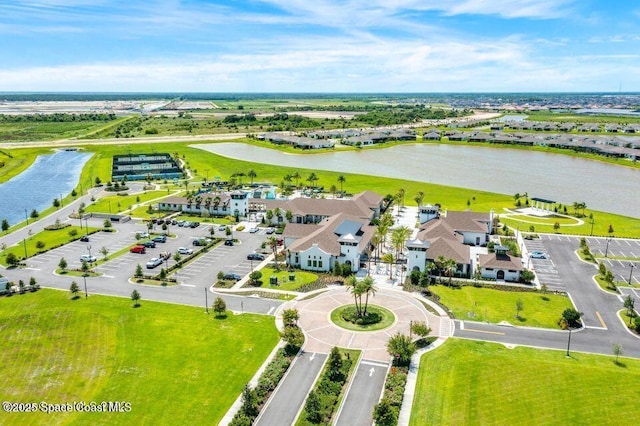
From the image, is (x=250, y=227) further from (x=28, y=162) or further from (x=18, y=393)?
(x=28, y=162)

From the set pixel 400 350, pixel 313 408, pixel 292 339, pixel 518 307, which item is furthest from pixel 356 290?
pixel 518 307

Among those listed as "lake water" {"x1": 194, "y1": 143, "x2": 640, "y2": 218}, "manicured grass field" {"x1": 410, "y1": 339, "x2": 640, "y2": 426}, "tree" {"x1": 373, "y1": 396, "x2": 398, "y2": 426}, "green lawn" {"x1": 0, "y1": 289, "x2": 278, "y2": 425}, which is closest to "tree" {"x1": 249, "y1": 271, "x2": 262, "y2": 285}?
"green lawn" {"x1": 0, "y1": 289, "x2": 278, "y2": 425}

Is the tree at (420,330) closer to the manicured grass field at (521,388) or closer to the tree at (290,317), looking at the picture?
the manicured grass field at (521,388)

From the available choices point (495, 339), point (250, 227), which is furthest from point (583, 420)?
point (250, 227)

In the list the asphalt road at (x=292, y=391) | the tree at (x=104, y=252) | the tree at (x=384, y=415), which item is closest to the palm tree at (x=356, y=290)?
the asphalt road at (x=292, y=391)

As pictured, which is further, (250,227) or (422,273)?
(250,227)

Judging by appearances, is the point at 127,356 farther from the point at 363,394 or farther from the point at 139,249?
the point at 139,249
